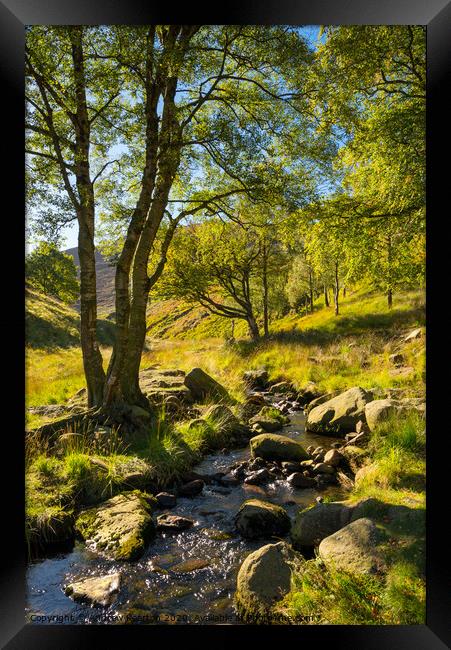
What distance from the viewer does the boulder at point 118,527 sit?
15.1ft

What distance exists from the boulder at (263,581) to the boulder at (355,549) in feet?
1.09

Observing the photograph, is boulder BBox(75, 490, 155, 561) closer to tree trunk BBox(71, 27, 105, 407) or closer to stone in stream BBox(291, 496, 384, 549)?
A: stone in stream BBox(291, 496, 384, 549)

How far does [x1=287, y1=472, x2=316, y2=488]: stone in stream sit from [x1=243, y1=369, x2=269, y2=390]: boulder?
284 inches

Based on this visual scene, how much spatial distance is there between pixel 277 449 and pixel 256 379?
693 centimetres

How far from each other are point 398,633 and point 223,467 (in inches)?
164

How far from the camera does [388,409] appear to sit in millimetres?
7430

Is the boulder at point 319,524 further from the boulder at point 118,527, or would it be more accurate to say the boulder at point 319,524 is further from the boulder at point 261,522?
the boulder at point 118,527

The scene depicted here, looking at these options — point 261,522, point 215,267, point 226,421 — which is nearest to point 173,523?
point 261,522

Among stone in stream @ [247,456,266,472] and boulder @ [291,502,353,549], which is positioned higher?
boulder @ [291,502,353,549]

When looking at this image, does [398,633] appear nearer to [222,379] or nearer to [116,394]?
[116,394]

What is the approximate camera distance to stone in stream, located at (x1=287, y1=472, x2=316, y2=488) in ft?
21.2

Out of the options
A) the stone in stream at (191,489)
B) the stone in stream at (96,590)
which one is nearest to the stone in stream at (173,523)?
the stone in stream at (191,489)

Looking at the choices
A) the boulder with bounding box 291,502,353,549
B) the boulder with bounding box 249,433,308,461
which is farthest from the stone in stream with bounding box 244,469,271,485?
the boulder with bounding box 291,502,353,549

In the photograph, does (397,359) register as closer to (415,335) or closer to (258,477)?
(415,335)
